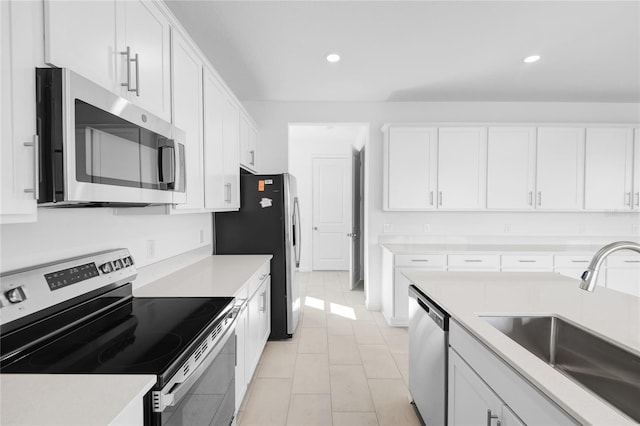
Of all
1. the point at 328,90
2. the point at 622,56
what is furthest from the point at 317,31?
the point at 622,56

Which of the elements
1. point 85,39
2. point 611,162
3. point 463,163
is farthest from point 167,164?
point 611,162

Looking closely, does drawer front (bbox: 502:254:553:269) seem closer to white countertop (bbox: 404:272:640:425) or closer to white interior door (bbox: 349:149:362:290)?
white countertop (bbox: 404:272:640:425)

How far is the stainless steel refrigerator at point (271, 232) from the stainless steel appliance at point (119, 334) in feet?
4.91

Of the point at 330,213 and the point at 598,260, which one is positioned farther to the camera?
the point at 330,213

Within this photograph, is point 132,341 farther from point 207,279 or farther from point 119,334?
point 207,279

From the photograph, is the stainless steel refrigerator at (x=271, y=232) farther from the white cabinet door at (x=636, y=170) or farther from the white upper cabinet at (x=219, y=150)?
the white cabinet door at (x=636, y=170)

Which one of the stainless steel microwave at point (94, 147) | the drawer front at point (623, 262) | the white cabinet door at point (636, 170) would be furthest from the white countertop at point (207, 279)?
the white cabinet door at point (636, 170)

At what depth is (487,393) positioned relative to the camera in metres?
1.13

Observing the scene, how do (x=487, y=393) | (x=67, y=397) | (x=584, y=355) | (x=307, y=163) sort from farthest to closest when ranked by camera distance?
(x=307, y=163) < (x=584, y=355) < (x=487, y=393) < (x=67, y=397)

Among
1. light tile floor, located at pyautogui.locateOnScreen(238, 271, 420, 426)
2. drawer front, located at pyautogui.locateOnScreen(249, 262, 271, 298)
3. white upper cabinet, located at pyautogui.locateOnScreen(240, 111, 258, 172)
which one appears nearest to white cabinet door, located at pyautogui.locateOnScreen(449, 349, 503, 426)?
light tile floor, located at pyautogui.locateOnScreen(238, 271, 420, 426)

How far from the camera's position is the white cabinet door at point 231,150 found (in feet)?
8.91

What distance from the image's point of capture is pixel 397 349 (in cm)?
304

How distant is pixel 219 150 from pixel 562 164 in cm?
385

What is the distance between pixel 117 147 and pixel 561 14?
2892mm
